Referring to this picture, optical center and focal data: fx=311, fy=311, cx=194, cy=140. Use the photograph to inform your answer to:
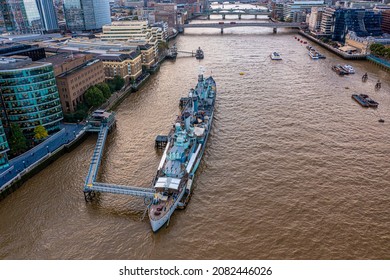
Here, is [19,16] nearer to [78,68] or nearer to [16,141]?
[78,68]

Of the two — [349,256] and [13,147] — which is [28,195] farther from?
[349,256]

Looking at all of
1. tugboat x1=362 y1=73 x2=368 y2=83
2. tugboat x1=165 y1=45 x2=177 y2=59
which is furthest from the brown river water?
tugboat x1=165 y1=45 x2=177 y2=59

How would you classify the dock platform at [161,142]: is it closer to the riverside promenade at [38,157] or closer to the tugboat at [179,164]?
the tugboat at [179,164]

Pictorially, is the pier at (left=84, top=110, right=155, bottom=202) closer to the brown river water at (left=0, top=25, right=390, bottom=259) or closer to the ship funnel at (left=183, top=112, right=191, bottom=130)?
the brown river water at (left=0, top=25, right=390, bottom=259)

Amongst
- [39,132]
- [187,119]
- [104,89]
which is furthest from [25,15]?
[187,119]

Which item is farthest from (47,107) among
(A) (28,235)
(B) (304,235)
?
(B) (304,235)

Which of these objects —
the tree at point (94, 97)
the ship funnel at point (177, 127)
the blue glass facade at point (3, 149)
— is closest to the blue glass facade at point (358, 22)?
the tree at point (94, 97)
